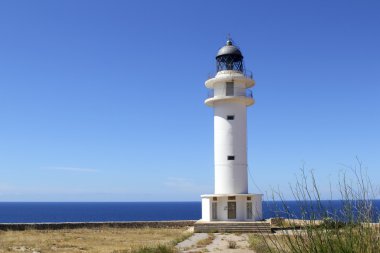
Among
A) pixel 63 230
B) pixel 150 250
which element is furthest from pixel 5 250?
pixel 63 230

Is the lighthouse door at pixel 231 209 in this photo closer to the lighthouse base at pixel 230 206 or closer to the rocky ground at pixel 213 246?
the lighthouse base at pixel 230 206

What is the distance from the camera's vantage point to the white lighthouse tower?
26.6 meters

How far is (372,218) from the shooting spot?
493cm

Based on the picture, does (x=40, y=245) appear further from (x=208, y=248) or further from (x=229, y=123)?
(x=229, y=123)

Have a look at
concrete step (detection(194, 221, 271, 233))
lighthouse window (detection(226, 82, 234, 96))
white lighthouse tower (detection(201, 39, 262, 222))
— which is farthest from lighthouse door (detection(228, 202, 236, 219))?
lighthouse window (detection(226, 82, 234, 96))

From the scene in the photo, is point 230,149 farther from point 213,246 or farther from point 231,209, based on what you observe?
point 213,246

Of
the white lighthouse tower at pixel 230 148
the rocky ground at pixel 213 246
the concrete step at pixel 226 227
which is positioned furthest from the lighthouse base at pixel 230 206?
Answer: the rocky ground at pixel 213 246

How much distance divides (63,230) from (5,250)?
35.1 feet

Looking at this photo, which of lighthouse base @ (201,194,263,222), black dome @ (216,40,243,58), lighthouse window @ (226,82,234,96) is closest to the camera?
lighthouse base @ (201,194,263,222)

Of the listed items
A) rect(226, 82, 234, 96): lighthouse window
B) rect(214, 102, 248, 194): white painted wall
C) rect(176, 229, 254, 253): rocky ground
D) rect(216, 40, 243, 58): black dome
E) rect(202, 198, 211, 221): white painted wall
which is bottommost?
rect(176, 229, 254, 253): rocky ground

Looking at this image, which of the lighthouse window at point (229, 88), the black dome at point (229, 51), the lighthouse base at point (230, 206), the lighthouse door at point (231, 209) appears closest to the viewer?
the lighthouse base at point (230, 206)

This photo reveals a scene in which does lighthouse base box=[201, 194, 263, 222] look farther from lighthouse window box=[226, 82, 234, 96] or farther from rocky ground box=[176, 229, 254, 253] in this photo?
rocky ground box=[176, 229, 254, 253]

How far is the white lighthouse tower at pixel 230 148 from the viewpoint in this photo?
26.6 meters

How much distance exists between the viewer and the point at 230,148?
27031mm
